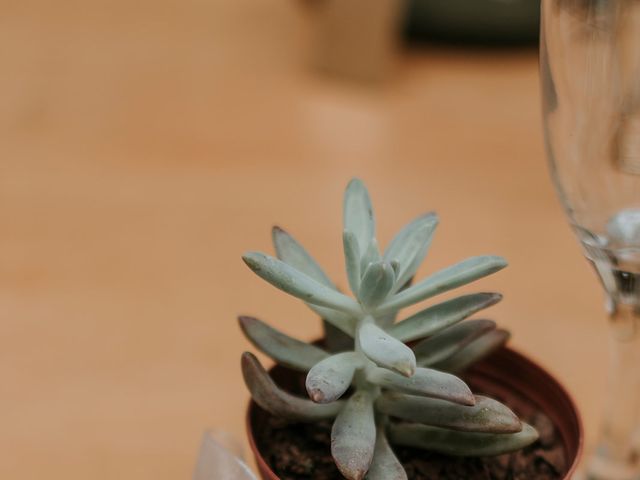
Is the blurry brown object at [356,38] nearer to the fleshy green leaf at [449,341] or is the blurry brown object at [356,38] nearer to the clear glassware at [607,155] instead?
the clear glassware at [607,155]

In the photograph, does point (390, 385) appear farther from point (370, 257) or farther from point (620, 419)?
point (620, 419)

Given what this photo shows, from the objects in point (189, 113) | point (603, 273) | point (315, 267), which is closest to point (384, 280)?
point (315, 267)

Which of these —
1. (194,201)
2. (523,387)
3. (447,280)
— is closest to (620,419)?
(523,387)

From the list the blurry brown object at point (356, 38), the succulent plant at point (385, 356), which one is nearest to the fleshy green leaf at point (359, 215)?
the succulent plant at point (385, 356)

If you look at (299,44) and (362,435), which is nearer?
(362,435)

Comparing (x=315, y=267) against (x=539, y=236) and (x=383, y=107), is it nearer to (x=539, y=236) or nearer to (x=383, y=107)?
(x=539, y=236)

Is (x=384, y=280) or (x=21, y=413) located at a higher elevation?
(x=384, y=280)
